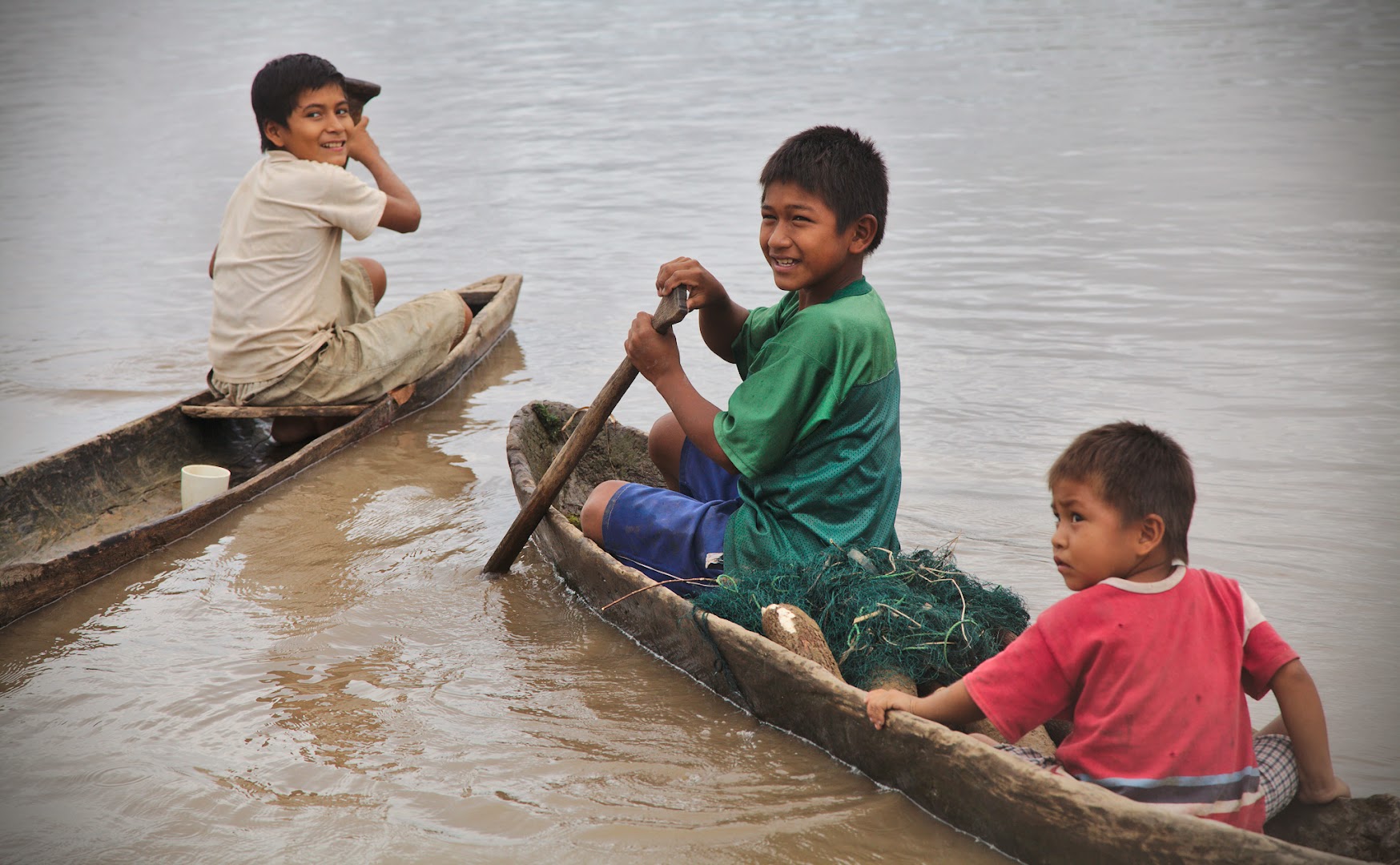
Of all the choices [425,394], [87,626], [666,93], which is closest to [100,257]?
[425,394]

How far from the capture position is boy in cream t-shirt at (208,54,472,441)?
4492mm

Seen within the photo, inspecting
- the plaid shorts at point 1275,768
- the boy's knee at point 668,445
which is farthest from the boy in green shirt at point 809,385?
the plaid shorts at point 1275,768

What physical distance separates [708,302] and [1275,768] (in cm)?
173

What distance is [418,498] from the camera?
4402 millimetres

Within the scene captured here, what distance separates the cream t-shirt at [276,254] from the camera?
178 inches

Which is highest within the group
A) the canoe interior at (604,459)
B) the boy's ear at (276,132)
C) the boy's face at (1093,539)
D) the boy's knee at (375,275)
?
the boy's ear at (276,132)

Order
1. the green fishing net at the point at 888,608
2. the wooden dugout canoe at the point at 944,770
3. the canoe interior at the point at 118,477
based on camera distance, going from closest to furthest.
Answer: the wooden dugout canoe at the point at 944,770, the green fishing net at the point at 888,608, the canoe interior at the point at 118,477

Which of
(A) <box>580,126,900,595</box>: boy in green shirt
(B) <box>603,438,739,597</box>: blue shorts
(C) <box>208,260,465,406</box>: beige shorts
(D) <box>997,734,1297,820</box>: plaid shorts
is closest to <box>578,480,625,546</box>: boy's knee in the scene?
(B) <box>603,438,739,597</box>: blue shorts

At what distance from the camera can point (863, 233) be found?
289 centimetres

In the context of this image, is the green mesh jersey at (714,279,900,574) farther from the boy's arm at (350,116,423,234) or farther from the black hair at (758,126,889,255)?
the boy's arm at (350,116,423,234)

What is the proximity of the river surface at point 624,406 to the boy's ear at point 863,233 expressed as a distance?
1159mm

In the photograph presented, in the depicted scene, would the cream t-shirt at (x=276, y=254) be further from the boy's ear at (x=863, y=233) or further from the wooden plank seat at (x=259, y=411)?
the boy's ear at (x=863, y=233)

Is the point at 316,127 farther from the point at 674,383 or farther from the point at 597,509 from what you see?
the point at 674,383

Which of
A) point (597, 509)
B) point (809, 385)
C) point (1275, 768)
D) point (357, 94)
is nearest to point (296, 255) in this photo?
point (357, 94)
